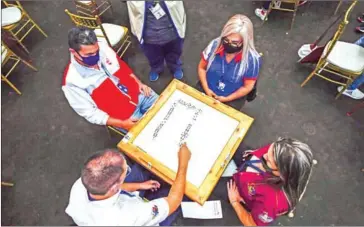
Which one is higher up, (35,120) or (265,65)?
(265,65)

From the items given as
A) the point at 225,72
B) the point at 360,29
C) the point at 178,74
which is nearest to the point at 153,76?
the point at 178,74

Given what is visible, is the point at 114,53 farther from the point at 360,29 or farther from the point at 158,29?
the point at 360,29

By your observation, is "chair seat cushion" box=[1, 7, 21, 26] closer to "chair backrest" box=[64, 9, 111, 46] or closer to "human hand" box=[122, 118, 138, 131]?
"chair backrest" box=[64, 9, 111, 46]

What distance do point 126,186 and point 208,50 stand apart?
1.30 meters

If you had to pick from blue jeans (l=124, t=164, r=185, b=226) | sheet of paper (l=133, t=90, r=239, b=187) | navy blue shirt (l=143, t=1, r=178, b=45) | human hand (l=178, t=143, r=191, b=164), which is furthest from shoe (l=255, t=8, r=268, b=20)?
blue jeans (l=124, t=164, r=185, b=226)

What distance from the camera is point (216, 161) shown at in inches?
81.1

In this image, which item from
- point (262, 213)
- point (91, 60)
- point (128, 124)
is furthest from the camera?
point (128, 124)

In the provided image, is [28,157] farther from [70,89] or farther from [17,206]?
[70,89]

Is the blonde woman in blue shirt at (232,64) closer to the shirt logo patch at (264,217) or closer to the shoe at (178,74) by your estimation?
the shoe at (178,74)

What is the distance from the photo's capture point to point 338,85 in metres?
3.50

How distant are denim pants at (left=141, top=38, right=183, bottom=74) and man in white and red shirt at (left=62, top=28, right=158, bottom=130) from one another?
0.60m

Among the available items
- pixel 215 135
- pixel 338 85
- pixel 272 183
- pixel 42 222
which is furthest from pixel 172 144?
pixel 338 85

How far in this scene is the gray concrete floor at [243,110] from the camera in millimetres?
2854

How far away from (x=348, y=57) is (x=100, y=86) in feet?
8.60
